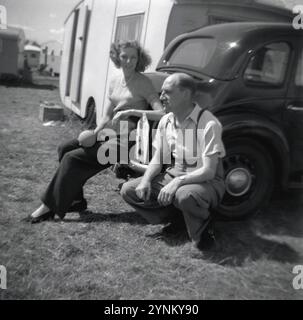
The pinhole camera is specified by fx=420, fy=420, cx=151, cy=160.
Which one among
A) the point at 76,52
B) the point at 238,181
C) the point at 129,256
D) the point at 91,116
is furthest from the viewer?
the point at 76,52

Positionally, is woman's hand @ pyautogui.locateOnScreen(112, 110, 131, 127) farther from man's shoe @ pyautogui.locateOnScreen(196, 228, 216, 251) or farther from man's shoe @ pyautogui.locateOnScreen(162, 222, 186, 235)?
man's shoe @ pyautogui.locateOnScreen(196, 228, 216, 251)

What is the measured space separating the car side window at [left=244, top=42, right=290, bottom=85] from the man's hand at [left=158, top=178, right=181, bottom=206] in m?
1.41

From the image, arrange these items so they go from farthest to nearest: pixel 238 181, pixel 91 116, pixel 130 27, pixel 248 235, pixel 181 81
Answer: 1. pixel 91 116
2. pixel 130 27
3. pixel 238 181
4. pixel 248 235
5. pixel 181 81

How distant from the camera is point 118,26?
6.82 meters

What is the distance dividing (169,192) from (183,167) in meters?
0.29

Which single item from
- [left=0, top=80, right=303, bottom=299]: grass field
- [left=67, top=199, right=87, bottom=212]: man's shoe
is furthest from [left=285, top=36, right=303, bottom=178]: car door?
[left=67, top=199, right=87, bottom=212]: man's shoe

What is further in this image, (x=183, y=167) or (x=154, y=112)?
(x=154, y=112)

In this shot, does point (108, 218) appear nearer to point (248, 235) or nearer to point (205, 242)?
point (205, 242)

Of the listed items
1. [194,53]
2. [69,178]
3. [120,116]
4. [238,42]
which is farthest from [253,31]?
[69,178]

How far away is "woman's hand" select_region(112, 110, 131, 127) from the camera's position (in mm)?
3818

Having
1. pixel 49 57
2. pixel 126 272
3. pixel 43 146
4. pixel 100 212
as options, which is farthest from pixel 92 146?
pixel 49 57

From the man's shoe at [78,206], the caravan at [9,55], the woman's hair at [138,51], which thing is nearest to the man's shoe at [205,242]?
the man's shoe at [78,206]

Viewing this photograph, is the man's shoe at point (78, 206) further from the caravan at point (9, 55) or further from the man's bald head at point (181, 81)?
the caravan at point (9, 55)

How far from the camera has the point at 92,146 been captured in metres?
3.77
